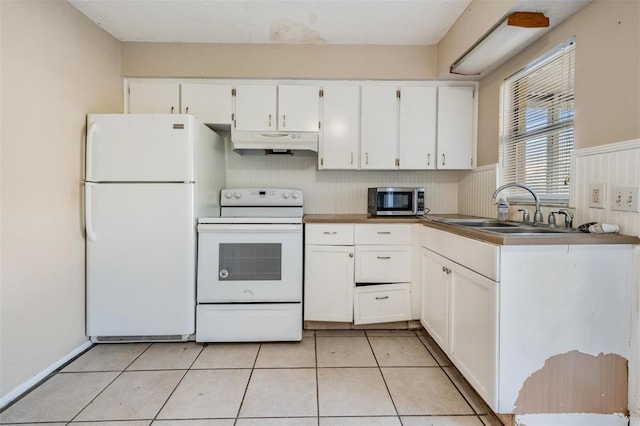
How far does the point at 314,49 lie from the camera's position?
8.57 ft

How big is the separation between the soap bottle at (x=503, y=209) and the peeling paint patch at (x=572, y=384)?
1006 millimetres

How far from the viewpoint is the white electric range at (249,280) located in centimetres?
219

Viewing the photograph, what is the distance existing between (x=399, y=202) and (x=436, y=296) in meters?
0.87

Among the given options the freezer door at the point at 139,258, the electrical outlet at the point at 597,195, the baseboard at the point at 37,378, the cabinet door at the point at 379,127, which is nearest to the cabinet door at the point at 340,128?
the cabinet door at the point at 379,127

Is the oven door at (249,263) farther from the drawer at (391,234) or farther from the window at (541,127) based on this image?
the window at (541,127)

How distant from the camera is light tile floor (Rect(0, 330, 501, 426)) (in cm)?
150

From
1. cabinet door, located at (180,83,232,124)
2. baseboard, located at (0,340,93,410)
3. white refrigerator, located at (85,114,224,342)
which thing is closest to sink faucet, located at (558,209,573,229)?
white refrigerator, located at (85,114,224,342)

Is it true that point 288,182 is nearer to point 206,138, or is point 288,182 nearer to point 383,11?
point 206,138

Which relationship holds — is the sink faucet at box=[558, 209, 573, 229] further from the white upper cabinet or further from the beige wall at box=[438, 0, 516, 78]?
the white upper cabinet

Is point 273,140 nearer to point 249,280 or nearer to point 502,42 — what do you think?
point 249,280

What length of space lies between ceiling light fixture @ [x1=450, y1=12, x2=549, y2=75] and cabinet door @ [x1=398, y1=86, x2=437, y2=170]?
31cm

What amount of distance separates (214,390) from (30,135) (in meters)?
1.76

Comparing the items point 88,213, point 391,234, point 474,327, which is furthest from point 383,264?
point 88,213

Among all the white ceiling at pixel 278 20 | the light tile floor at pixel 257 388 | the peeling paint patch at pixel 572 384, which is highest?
the white ceiling at pixel 278 20
